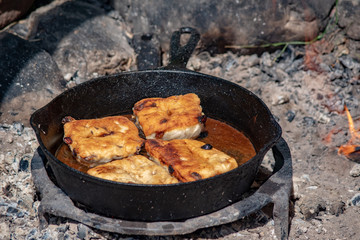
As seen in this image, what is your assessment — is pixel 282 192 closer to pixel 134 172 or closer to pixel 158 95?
pixel 134 172

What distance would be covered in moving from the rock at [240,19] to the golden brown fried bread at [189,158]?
2.63 meters

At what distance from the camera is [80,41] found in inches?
239

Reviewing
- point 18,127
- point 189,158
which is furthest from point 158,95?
point 18,127

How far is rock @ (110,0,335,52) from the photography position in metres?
6.14

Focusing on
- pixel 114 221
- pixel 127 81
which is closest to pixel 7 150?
pixel 127 81

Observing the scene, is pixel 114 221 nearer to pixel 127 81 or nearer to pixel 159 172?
pixel 159 172

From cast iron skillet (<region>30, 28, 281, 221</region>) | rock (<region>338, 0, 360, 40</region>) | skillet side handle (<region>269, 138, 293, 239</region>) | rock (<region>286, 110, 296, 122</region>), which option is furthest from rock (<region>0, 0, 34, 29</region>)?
rock (<region>338, 0, 360, 40</region>)

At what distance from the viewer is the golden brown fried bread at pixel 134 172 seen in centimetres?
358

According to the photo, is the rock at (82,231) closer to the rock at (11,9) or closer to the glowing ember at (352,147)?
the glowing ember at (352,147)

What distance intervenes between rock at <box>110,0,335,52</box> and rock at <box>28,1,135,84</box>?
64 centimetres

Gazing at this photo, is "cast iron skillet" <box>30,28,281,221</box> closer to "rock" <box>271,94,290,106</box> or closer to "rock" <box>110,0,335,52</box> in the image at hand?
"rock" <box>110,0,335,52</box>

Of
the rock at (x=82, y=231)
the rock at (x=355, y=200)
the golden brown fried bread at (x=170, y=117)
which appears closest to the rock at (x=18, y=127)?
the golden brown fried bread at (x=170, y=117)

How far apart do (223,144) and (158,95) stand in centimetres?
105

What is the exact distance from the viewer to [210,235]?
400 centimetres
